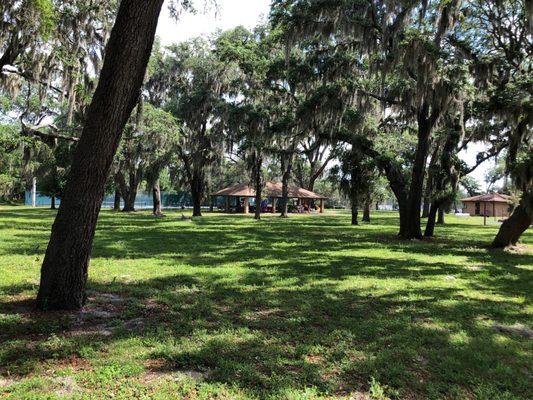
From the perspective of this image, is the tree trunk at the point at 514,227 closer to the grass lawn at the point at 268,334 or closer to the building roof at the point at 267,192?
the grass lawn at the point at 268,334

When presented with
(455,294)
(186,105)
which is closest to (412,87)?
(455,294)

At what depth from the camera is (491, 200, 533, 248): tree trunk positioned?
12.2m

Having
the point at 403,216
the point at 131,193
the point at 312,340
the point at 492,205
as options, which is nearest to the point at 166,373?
the point at 312,340

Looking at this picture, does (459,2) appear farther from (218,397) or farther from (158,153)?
(158,153)

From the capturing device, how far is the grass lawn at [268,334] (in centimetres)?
330

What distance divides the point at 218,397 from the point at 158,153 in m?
25.0

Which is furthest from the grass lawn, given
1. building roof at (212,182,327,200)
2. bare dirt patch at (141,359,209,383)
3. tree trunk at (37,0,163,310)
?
building roof at (212,182,327,200)

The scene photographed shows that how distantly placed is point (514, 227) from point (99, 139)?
12.3 metres

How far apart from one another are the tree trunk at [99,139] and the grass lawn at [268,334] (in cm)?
62

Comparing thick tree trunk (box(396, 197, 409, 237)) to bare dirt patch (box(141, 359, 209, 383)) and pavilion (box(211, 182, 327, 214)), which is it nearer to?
bare dirt patch (box(141, 359, 209, 383))

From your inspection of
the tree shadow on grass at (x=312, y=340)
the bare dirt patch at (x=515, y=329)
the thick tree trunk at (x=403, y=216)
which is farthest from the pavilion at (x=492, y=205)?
the tree shadow on grass at (x=312, y=340)

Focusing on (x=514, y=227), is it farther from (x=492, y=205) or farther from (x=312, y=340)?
(x=492, y=205)

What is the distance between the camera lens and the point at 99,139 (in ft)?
15.3

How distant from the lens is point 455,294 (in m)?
6.71
